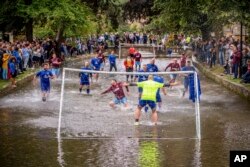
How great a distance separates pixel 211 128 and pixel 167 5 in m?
27.7

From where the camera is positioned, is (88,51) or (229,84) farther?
(88,51)

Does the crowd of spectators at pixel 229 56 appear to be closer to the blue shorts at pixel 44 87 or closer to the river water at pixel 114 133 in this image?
the river water at pixel 114 133

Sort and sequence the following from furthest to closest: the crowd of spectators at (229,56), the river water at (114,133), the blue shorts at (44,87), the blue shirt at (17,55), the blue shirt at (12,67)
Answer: the blue shirt at (17,55)
the crowd of spectators at (229,56)
the blue shirt at (12,67)
the blue shorts at (44,87)
the river water at (114,133)

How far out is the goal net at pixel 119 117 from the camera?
18.1m

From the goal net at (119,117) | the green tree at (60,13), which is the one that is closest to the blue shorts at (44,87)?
the goal net at (119,117)

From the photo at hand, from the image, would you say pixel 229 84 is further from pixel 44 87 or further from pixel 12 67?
pixel 12 67

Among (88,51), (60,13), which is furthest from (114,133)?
(88,51)

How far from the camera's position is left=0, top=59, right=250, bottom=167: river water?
14.6 meters

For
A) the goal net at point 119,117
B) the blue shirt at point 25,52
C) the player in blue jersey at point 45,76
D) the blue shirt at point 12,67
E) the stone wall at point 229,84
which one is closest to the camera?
the goal net at point 119,117

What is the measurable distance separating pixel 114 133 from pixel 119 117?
3264 mm

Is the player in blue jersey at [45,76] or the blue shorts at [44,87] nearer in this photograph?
the player in blue jersey at [45,76]

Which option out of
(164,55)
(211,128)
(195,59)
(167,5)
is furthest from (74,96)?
(164,55)

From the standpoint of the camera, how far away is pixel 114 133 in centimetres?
1811

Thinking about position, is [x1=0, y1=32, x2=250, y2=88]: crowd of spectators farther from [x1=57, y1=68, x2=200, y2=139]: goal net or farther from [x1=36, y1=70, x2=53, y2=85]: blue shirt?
[x1=36, y1=70, x2=53, y2=85]: blue shirt
